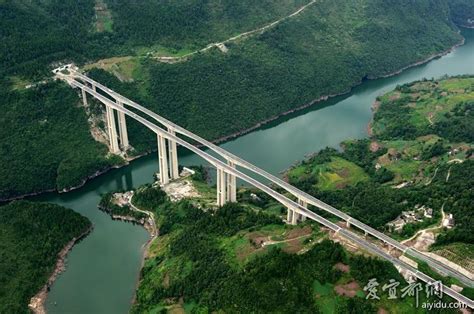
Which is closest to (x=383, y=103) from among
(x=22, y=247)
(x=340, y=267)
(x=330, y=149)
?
(x=330, y=149)

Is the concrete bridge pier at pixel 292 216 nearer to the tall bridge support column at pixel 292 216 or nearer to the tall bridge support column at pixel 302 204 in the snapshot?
the tall bridge support column at pixel 292 216

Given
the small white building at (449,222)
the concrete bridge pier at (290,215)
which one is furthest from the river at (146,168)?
the small white building at (449,222)

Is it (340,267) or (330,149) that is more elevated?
(340,267)

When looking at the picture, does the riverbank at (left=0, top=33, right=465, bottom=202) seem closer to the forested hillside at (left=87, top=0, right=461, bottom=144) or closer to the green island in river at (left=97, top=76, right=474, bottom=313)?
the forested hillside at (left=87, top=0, right=461, bottom=144)

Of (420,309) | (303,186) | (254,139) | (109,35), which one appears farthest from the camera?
(109,35)

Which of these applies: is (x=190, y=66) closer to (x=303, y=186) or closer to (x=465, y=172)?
(x=303, y=186)

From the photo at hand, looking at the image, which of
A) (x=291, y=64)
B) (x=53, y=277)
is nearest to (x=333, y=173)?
(x=291, y=64)

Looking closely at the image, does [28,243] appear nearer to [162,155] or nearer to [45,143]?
[162,155]
